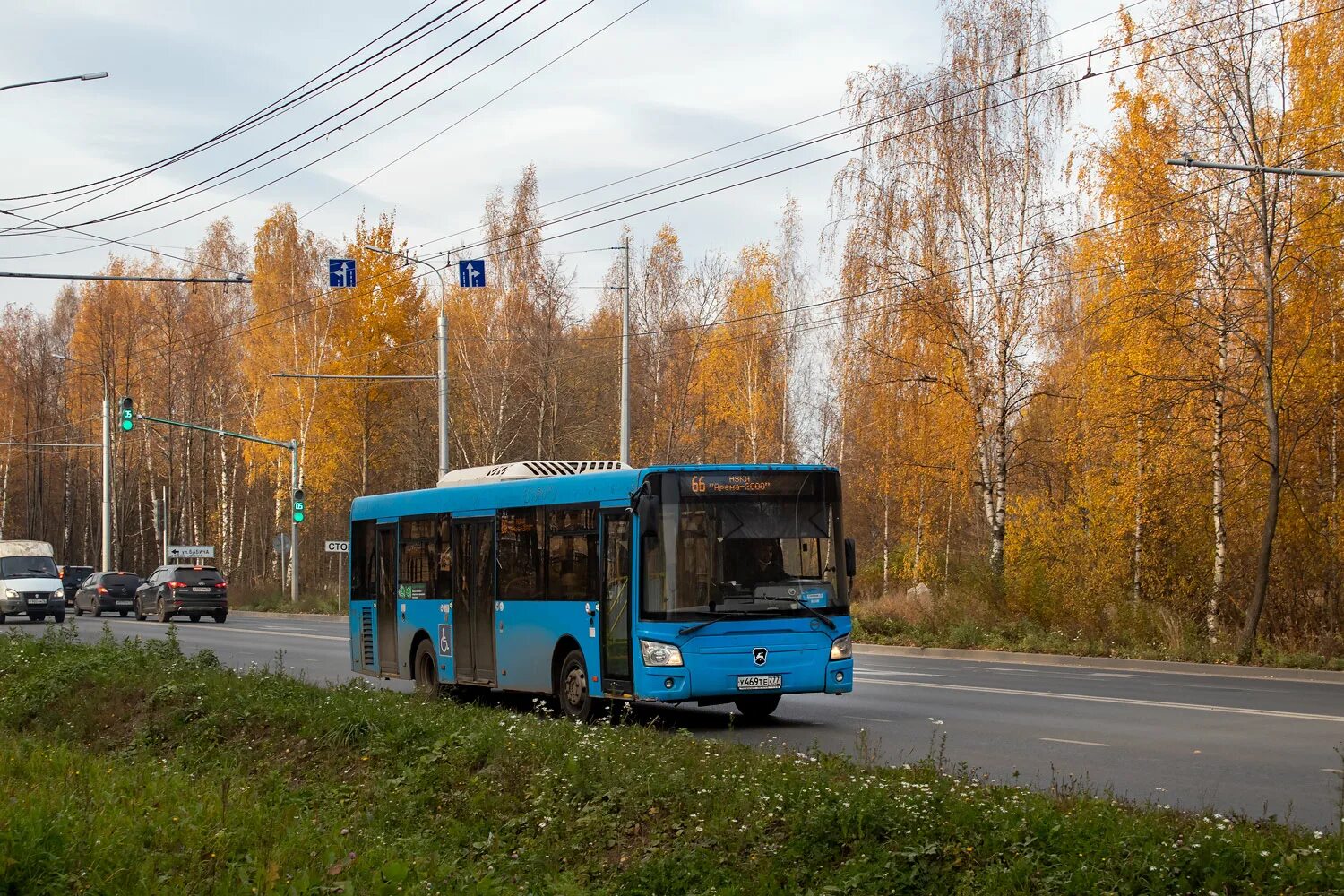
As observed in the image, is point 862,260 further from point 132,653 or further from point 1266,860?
point 1266,860

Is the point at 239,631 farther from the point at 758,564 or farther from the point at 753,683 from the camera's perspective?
the point at 753,683

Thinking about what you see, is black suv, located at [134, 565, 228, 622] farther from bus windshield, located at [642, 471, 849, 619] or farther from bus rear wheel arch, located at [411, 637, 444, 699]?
bus windshield, located at [642, 471, 849, 619]

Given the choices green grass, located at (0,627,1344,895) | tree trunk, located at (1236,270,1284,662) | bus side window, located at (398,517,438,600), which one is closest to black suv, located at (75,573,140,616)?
bus side window, located at (398,517,438,600)

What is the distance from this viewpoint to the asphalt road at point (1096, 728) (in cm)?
1121

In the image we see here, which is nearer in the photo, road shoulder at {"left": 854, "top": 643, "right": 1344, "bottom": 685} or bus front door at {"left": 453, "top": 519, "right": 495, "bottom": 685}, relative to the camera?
bus front door at {"left": 453, "top": 519, "right": 495, "bottom": 685}

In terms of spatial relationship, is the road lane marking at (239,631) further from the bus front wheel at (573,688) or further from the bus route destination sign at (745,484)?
the bus route destination sign at (745,484)

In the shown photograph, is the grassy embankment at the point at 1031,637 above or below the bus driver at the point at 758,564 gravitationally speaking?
below

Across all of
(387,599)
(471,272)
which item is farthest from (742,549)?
(471,272)

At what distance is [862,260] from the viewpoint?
37844mm

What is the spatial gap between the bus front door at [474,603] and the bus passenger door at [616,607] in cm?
275

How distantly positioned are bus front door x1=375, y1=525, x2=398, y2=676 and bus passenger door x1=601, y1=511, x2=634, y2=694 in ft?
18.7

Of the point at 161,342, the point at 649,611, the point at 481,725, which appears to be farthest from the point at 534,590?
the point at 161,342

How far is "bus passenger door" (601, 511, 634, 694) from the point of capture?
1536 cm

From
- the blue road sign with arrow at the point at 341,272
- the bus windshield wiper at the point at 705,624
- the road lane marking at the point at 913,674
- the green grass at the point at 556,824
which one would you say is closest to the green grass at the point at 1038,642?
the road lane marking at the point at 913,674
